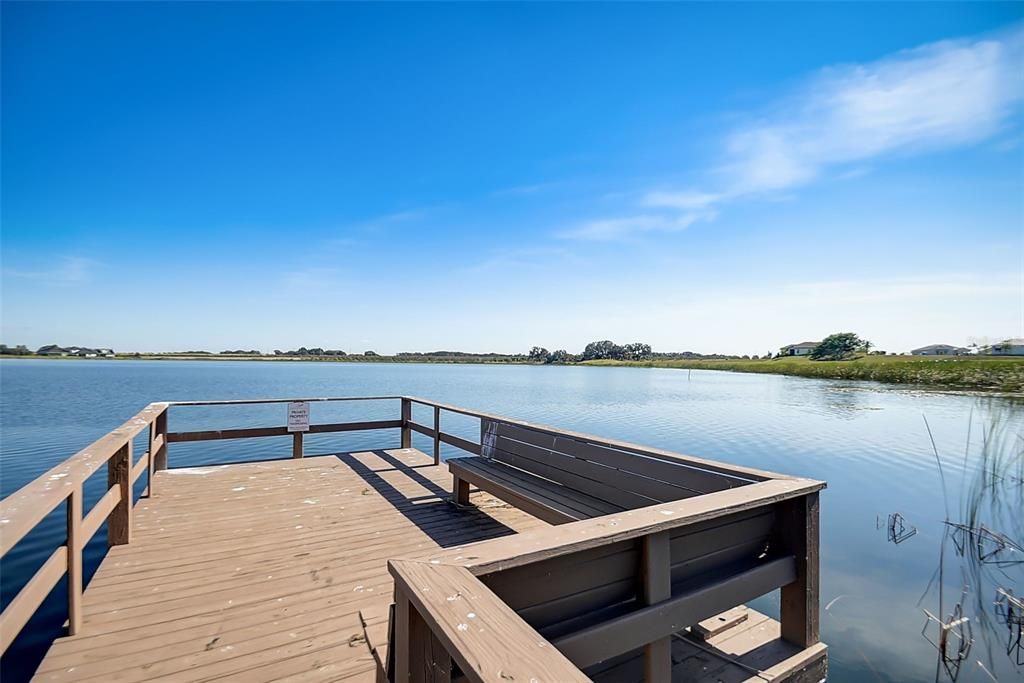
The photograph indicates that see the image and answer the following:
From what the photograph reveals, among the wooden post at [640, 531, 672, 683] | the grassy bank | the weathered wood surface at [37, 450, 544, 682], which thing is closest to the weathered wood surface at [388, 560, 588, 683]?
the wooden post at [640, 531, 672, 683]

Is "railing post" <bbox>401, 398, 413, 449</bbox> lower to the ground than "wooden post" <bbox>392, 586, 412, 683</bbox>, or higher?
lower

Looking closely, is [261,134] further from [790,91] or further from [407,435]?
[790,91]

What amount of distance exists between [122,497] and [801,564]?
461 cm

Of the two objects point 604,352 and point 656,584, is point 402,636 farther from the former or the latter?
point 604,352

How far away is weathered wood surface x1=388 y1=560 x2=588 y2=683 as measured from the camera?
0.77 m

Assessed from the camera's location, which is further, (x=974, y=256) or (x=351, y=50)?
(x=974, y=256)

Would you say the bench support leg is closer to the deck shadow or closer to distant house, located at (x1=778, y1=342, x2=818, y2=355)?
the deck shadow

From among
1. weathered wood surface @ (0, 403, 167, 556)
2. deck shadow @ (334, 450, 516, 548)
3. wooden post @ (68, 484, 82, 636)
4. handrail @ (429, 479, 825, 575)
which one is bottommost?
deck shadow @ (334, 450, 516, 548)

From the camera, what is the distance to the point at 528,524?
4.39m

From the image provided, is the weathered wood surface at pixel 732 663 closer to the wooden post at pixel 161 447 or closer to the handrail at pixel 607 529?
the handrail at pixel 607 529

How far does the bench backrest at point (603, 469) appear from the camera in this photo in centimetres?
247

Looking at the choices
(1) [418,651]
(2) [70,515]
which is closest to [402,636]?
(1) [418,651]

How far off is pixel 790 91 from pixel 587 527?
9.96 m

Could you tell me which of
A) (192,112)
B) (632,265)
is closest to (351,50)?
(192,112)
